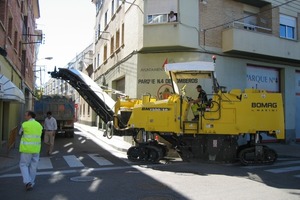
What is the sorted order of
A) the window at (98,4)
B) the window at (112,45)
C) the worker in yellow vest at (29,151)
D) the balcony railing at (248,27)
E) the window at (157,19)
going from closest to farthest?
the worker in yellow vest at (29,151)
the window at (157,19)
the balcony railing at (248,27)
the window at (112,45)
the window at (98,4)

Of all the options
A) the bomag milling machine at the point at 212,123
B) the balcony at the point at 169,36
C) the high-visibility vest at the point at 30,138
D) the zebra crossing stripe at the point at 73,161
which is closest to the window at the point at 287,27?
the balcony at the point at 169,36

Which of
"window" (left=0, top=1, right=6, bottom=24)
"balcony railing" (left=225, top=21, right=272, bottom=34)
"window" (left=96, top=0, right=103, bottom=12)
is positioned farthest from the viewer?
"window" (left=96, top=0, right=103, bottom=12)

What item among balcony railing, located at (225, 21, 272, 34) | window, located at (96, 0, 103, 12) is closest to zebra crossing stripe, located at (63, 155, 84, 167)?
balcony railing, located at (225, 21, 272, 34)

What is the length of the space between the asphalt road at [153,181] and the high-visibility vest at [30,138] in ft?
2.82

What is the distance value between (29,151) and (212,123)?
6.24 metres

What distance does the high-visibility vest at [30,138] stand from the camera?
7.61m

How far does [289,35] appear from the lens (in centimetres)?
2045

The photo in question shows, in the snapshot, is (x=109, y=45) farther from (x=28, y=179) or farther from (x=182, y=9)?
(x=28, y=179)

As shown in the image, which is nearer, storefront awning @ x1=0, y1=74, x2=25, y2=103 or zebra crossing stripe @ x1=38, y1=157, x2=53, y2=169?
zebra crossing stripe @ x1=38, y1=157, x2=53, y2=169

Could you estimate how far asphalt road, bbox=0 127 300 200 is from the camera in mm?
7137

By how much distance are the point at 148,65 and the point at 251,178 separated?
32.2ft

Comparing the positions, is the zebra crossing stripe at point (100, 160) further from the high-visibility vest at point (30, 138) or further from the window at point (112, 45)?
the window at point (112, 45)

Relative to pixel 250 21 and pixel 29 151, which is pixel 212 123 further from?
pixel 250 21

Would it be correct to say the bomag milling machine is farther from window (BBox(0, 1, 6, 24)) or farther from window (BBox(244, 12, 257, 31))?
window (BBox(244, 12, 257, 31))
